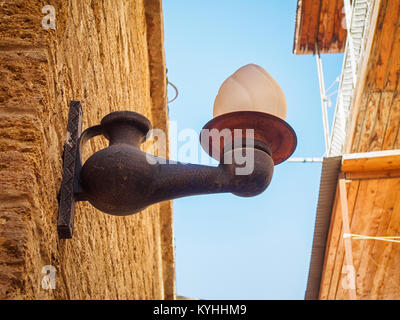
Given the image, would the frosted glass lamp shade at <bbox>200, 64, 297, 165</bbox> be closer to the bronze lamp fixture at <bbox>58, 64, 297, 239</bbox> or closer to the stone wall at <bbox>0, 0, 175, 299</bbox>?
the bronze lamp fixture at <bbox>58, 64, 297, 239</bbox>

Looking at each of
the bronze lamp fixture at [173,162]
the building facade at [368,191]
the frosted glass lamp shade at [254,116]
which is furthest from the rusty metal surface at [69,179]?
the building facade at [368,191]

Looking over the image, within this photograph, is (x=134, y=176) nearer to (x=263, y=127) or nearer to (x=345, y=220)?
(x=263, y=127)

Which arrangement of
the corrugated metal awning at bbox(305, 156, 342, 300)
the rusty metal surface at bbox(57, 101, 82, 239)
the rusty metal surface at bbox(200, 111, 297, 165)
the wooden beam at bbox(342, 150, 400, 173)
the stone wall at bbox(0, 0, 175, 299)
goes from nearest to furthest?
the stone wall at bbox(0, 0, 175, 299), the rusty metal surface at bbox(57, 101, 82, 239), the rusty metal surface at bbox(200, 111, 297, 165), the wooden beam at bbox(342, 150, 400, 173), the corrugated metal awning at bbox(305, 156, 342, 300)

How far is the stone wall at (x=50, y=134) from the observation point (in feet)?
3.72

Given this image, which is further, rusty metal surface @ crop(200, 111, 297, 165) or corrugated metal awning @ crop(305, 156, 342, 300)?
corrugated metal awning @ crop(305, 156, 342, 300)

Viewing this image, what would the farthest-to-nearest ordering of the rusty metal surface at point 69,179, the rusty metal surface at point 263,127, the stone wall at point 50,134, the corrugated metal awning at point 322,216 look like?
1. the corrugated metal awning at point 322,216
2. the rusty metal surface at point 263,127
3. the rusty metal surface at point 69,179
4. the stone wall at point 50,134

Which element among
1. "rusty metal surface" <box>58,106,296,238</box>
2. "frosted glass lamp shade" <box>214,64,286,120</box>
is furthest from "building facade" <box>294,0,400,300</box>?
"rusty metal surface" <box>58,106,296,238</box>

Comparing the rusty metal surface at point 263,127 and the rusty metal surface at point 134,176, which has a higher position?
the rusty metal surface at point 263,127

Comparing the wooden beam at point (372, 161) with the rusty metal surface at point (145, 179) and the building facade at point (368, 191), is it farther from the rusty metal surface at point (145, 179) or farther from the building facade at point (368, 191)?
the rusty metal surface at point (145, 179)

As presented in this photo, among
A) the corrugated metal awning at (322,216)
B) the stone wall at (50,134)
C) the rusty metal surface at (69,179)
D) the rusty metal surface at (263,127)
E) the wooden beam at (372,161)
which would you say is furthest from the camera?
the corrugated metal awning at (322,216)

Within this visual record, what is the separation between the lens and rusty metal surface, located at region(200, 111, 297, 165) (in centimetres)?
151

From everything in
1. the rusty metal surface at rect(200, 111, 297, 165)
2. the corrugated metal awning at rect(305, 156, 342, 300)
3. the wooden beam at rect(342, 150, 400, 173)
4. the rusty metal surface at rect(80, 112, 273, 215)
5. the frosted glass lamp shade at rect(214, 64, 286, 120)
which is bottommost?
the rusty metal surface at rect(80, 112, 273, 215)

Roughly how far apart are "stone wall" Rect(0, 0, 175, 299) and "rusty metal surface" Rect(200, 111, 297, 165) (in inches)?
22.2

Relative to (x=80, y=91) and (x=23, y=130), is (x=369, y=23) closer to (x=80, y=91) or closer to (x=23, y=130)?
(x=80, y=91)
